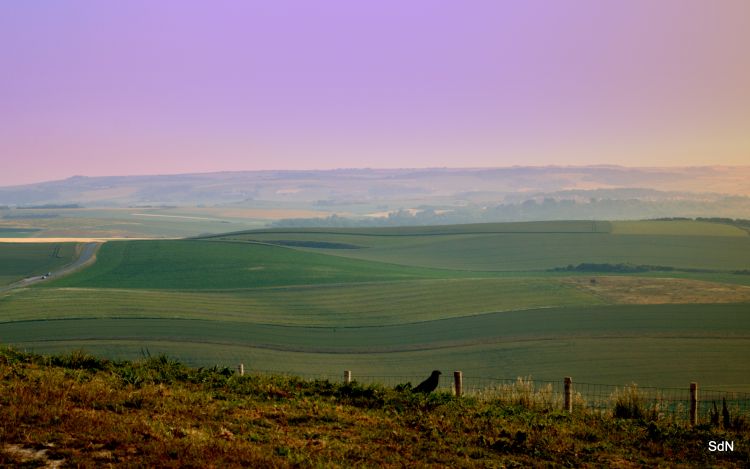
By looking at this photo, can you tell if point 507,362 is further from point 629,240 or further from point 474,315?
point 629,240

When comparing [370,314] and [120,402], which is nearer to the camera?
[120,402]

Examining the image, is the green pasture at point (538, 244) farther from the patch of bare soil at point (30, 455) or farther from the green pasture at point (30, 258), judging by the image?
the patch of bare soil at point (30, 455)

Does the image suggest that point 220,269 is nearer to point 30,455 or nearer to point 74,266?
point 74,266

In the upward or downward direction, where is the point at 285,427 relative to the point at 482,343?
upward

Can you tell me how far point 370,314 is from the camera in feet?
197

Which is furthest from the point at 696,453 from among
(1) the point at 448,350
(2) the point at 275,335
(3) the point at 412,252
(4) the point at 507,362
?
(3) the point at 412,252

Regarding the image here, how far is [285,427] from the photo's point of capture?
1389 cm

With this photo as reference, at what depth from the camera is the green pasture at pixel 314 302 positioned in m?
56.7

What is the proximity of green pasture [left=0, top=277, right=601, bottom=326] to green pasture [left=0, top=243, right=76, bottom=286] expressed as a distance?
17.3 metres

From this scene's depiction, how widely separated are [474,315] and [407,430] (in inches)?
1775

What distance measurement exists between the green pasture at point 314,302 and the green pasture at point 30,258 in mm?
17298

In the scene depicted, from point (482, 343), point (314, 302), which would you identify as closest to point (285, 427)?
point (482, 343)

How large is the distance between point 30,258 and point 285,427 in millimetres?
87201

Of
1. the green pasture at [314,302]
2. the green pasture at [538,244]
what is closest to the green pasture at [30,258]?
the green pasture at [314,302]
